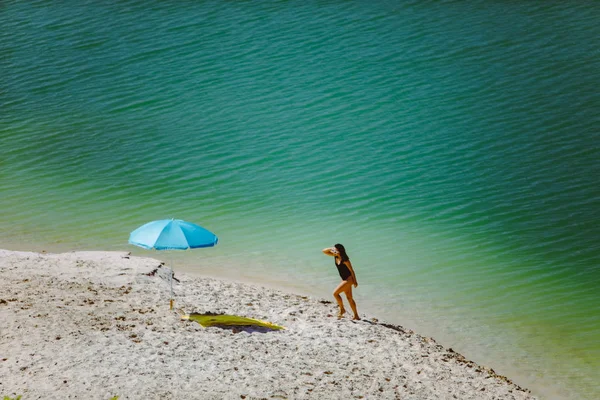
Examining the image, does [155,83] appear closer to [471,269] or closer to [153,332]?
[471,269]

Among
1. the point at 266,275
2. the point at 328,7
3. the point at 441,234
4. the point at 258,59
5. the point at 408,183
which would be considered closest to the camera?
the point at 266,275

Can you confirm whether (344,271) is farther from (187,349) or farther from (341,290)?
(187,349)

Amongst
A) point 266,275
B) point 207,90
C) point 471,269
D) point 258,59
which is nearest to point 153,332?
point 266,275

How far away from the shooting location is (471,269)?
1911 cm

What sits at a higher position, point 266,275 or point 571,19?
point 571,19

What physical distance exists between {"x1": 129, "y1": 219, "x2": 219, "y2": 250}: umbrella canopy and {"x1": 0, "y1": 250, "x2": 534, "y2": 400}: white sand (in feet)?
4.38

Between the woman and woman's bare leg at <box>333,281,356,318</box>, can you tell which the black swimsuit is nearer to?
the woman

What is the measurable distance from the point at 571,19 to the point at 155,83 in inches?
735

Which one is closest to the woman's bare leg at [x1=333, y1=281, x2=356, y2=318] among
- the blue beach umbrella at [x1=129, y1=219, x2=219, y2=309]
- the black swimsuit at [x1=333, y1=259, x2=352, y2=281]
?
the black swimsuit at [x1=333, y1=259, x2=352, y2=281]

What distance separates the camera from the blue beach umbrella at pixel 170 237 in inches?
545

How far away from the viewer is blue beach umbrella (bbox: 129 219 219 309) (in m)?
13.8

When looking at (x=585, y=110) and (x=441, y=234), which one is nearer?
(x=441, y=234)

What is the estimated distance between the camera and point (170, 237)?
548 inches

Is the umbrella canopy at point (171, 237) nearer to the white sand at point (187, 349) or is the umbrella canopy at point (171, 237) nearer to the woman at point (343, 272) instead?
the white sand at point (187, 349)
